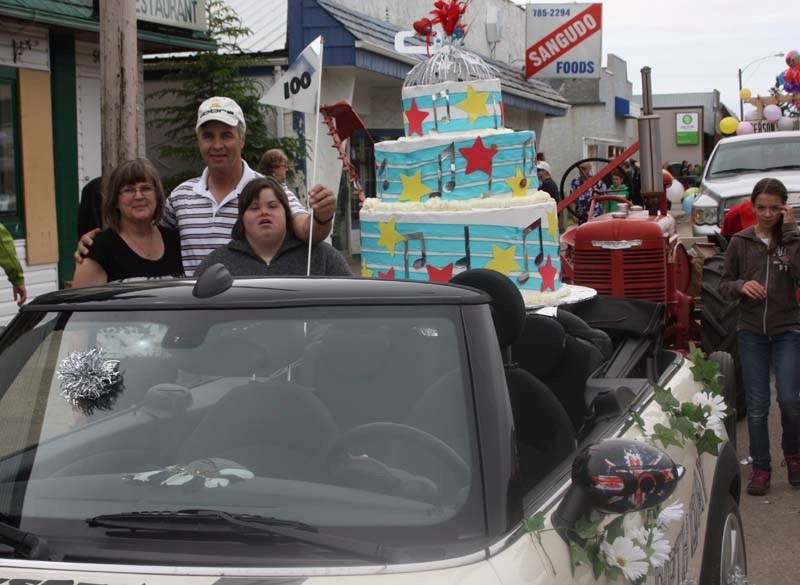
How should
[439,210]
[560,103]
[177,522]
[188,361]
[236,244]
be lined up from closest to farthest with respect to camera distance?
[177,522], [188,361], [236,244], [439,210], [560,103]

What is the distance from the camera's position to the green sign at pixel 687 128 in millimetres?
43969

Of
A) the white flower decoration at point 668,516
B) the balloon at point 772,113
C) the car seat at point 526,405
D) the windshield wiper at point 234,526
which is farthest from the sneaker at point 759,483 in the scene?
the balloon at point 772,113

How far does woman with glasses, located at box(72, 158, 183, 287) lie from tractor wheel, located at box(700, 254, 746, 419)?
4907 mm

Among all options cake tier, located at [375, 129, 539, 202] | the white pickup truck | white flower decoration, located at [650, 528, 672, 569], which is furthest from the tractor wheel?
white flower decoration, located at [650, 528, 672, 569]

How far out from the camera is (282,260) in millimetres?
4988

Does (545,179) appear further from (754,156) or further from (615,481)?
(615,481)

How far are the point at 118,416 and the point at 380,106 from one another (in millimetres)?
17671

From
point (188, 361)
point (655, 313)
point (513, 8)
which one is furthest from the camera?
point (513, 8)

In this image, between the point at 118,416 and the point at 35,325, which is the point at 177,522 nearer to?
the point at 118,416

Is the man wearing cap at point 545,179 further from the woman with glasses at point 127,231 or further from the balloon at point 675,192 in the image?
the woman with glasses at point 127,231

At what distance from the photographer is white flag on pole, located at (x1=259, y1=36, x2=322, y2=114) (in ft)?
19.0

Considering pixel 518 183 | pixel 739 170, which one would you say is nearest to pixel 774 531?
pixel 518 183

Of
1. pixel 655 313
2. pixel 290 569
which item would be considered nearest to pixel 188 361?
pixel 290 569

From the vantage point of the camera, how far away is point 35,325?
3285 mm
